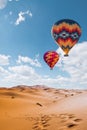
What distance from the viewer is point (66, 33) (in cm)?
3653

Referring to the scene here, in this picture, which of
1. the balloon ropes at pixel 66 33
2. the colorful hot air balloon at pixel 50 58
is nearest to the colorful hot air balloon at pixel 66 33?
the balloon ropes at pixel 66 33

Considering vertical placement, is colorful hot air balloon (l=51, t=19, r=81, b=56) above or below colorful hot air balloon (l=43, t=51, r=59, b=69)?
below

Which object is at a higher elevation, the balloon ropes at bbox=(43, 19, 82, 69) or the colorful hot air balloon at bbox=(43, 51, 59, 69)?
the colorful hot air balloon at bbox=(43, 51, 59, 69)

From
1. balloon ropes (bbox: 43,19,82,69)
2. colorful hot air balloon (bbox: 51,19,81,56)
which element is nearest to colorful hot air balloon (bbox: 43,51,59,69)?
balloon ropes (bbox: 43,19,82,69)

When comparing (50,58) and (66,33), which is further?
(50,58)

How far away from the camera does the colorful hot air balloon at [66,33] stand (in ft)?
118

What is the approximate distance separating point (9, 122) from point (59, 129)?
3.62 meters

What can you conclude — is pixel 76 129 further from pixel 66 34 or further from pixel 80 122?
pixel 66 34

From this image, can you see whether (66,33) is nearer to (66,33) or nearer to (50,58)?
(66,33)

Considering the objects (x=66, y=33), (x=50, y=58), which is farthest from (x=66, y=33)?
(x=50, y=58)

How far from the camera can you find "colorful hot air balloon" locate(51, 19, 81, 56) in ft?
118

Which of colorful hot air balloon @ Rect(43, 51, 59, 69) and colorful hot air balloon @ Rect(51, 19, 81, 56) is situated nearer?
colorful hot air balloon @ Rect(51, 19, 81, 56)

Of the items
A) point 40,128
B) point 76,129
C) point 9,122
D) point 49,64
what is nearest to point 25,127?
point 40,128

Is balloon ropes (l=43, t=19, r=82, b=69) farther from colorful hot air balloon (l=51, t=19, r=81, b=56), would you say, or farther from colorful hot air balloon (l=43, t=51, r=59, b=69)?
colorful hot air balloon (l=43, t=51, r=59, b=69)
